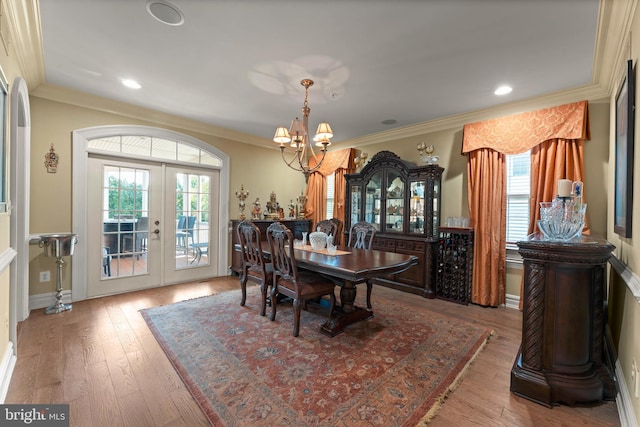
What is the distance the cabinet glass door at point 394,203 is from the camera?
4.35 metres

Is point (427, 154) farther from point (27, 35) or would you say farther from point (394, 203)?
point (27, 35)

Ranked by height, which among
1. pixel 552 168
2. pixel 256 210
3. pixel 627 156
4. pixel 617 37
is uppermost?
pixel 617 37

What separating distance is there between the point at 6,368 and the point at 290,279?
2.08 metres

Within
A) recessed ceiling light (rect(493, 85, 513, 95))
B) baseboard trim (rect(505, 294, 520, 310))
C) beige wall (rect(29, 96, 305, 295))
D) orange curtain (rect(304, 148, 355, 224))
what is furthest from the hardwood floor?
orange curtain (rect(304, 148, 355, 224))

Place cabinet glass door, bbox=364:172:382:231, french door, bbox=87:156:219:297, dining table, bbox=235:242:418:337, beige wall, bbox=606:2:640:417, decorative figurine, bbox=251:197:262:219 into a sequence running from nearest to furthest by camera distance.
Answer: beige wall, bbox=606:2:640:417
dining table, bbox=235:242:418:337
french door, bbox=87:156:219:297
cabinet glass door, bbox=364:172:382:231
decorative figurine, bbox=251:197:262:219

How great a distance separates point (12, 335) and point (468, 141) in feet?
16.9

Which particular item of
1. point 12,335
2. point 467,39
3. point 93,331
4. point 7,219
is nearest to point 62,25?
point 7,219

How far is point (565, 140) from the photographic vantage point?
304 cm

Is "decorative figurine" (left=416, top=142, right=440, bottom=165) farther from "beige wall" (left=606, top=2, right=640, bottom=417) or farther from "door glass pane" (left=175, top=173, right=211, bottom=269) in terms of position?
"door glass pane" (left=175, top=173, right=211, bottom=269)

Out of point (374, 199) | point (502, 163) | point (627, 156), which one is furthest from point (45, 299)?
point (502, 163)

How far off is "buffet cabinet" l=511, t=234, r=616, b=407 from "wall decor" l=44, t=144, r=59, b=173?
4.85 metres

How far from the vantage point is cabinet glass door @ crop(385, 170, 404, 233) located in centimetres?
435

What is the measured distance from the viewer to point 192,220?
4.57 meters

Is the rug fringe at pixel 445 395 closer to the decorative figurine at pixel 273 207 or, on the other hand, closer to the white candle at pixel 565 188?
the white candle at pixel 565 188
